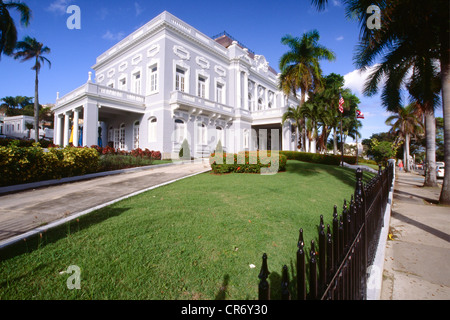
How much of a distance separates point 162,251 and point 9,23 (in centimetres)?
2247

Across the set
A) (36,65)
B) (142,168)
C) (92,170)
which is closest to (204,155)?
(142,168)

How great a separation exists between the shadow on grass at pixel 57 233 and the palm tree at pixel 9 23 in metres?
20.1

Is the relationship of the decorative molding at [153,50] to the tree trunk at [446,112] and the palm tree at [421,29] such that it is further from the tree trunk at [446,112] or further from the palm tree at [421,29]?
the tree trunk at [446,112]

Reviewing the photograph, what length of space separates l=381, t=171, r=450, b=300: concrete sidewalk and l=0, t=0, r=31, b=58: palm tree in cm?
2435

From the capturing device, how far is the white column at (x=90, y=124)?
49.8 ft

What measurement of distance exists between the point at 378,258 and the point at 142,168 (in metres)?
11.1

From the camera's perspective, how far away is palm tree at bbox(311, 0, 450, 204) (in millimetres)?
6043

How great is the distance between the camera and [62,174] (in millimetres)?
8250

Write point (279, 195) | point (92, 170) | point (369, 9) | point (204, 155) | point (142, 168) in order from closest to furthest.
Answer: point (279, 195), point (369, 9), point (92, 170), point (142, 168), point (204, 155)

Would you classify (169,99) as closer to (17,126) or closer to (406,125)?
(406,125)
